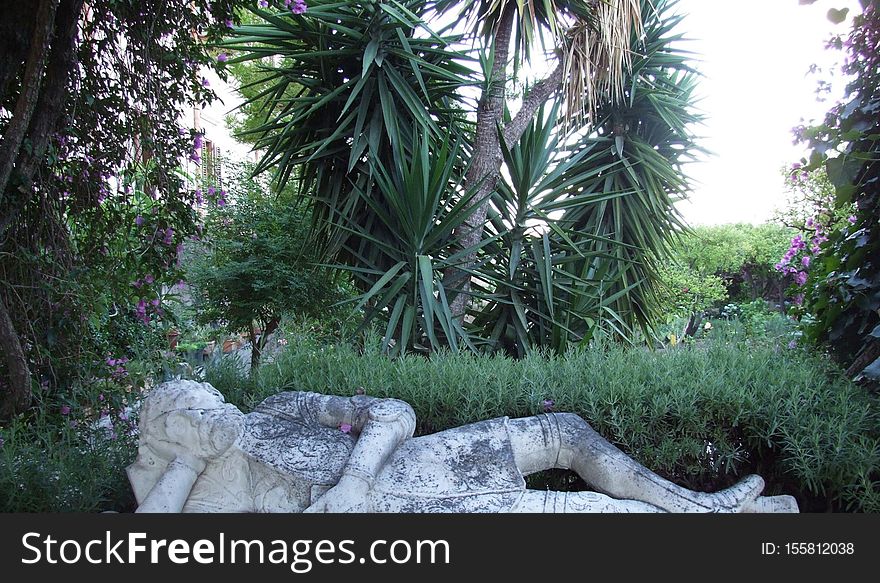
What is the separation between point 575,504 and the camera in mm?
1959

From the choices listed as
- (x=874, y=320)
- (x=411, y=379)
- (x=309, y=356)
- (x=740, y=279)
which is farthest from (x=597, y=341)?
(x=740, y=279)

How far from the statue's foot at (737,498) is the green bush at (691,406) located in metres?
0.18

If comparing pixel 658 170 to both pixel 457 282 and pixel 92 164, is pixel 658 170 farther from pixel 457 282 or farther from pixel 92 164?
pixel 92 164

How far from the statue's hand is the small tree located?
12.9ft

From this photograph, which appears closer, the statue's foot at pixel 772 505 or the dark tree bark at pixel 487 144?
the statue's foot at pixel 772 505

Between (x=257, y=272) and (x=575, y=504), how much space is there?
485 centimetres

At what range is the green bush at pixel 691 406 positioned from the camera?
84.6 inches

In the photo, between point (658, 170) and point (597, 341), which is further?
point (658, 170)

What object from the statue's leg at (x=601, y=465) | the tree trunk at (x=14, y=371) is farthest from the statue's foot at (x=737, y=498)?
the tree trunk at (x=14, y=371)

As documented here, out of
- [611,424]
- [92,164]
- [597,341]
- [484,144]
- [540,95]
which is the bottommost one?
[611,424]

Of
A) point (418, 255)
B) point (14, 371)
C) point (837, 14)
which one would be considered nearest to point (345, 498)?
point (14, 371)

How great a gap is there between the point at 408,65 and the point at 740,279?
13.7 m

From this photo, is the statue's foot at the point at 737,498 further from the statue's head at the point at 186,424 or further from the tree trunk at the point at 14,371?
the tree trunk at the point at 14,371

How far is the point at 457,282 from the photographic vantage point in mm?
3965
